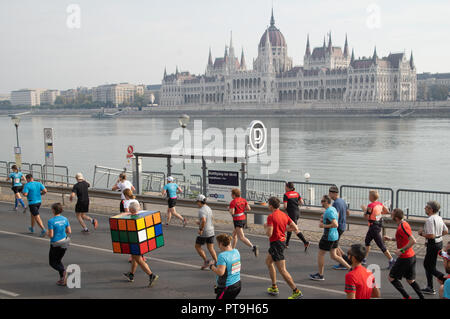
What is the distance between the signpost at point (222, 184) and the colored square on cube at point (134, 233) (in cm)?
484

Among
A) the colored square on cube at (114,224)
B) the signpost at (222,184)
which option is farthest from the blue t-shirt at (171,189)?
the colored square on cube at (114,224)

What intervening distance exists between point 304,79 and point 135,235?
529ft

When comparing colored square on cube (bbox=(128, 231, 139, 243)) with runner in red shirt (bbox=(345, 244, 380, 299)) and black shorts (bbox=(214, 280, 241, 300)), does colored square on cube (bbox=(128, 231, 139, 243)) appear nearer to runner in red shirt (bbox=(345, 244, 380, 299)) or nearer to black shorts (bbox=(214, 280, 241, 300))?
black shorts (bbox=(214, 280, 241, 300))

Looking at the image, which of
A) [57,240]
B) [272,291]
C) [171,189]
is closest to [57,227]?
[57,240]

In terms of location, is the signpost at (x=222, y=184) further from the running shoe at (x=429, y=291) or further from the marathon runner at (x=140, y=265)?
the running shoe at (x=429, y=291)

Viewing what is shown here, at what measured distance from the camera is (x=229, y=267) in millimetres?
5645

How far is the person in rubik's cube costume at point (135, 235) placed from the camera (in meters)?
7.52

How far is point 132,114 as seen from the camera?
18150cm

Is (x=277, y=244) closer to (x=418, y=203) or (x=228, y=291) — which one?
(x=228, y=291)

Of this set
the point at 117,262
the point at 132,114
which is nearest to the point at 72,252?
the point at 117,262

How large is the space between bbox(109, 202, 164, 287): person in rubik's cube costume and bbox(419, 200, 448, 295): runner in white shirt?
4.25 metres

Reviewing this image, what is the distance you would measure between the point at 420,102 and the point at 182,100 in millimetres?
105586

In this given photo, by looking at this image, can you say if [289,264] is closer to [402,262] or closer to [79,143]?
[402,262]

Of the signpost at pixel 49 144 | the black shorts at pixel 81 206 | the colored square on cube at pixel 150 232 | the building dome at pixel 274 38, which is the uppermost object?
the building dome at pixel 274 38
